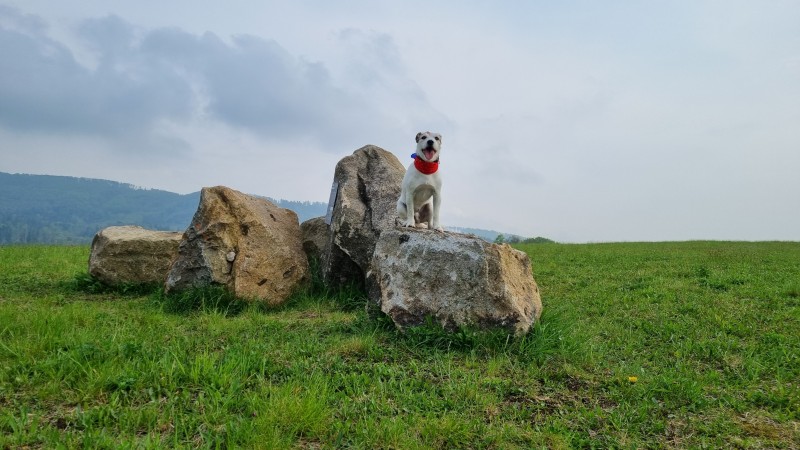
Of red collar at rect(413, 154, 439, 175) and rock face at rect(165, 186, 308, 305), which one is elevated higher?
red collar at rect(413, 154, 439, 175)

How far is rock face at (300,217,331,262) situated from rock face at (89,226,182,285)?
276cm

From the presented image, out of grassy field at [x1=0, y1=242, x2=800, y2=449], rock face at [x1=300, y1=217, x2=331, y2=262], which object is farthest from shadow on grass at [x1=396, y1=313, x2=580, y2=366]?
rock face at [x1=300, y1=217, x2=331, y2=262]

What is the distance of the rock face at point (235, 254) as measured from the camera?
9594 millimetres

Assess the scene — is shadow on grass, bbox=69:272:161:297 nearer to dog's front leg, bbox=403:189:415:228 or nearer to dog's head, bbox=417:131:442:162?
dog's front leg, bbox=403:189:415:228

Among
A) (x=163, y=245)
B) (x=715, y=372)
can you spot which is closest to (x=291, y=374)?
(x=715, y=372)

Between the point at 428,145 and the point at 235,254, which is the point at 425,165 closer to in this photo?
the point at 428,145

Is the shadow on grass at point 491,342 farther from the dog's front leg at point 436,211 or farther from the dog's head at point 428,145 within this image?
the dog's head at point 428,145

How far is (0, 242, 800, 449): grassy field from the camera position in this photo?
4586 millimetres

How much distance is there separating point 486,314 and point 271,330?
3.22 m

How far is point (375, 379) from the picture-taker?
18.8ft

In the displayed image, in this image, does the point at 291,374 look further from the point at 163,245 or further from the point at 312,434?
the point at 163,245

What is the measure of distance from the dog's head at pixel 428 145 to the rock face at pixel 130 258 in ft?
20.0

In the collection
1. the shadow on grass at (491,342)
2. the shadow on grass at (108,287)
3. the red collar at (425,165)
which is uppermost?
the red collar at (425,165)

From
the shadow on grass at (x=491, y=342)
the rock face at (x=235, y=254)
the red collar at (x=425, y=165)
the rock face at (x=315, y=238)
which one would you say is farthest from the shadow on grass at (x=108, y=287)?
the shadow on grass at (x=491, y=342)
